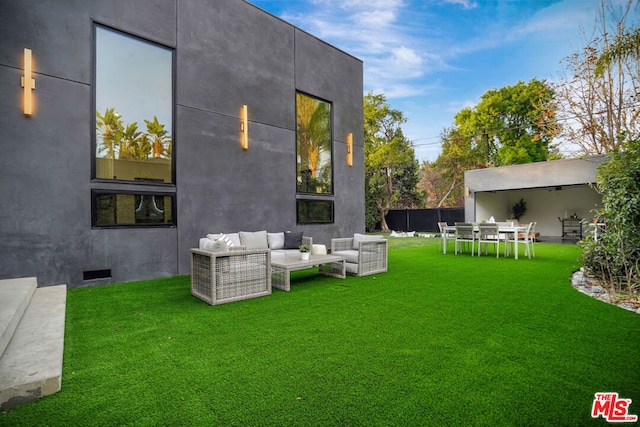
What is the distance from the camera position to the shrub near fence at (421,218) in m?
18.3

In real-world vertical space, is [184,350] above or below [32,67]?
below

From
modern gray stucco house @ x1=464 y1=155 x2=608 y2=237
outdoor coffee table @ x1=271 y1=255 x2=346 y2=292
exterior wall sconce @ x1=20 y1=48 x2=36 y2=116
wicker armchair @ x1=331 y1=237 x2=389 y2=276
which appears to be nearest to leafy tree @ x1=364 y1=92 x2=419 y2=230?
modern gray stucco house @ x1=464 y1=155 x2=608 y2=237

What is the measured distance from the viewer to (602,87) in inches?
348

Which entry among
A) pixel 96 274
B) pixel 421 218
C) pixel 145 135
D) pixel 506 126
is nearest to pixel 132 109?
pixel 145 135

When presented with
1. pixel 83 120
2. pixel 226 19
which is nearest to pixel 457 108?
pixel 226 19

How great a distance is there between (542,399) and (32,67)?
699cm

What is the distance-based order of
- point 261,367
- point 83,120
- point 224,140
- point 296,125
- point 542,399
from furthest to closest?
1. point 296,125
2. point 224,140
3. point 83,120
4. point 261,367
5. point 542,399

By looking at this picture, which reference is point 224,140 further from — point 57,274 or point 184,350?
point 184,350

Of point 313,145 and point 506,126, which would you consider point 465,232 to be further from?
point 506,126

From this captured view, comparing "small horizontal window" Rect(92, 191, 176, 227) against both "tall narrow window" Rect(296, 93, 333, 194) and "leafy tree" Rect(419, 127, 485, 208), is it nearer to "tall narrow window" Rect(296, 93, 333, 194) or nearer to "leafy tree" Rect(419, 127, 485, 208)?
"tall narrow window" Rect(296, 93, 333, 194)

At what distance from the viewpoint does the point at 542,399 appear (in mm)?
1886

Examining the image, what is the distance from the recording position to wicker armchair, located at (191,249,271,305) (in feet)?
13.3

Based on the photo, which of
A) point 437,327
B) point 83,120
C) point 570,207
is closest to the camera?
point 437,327

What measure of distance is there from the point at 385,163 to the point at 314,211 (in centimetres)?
1320
